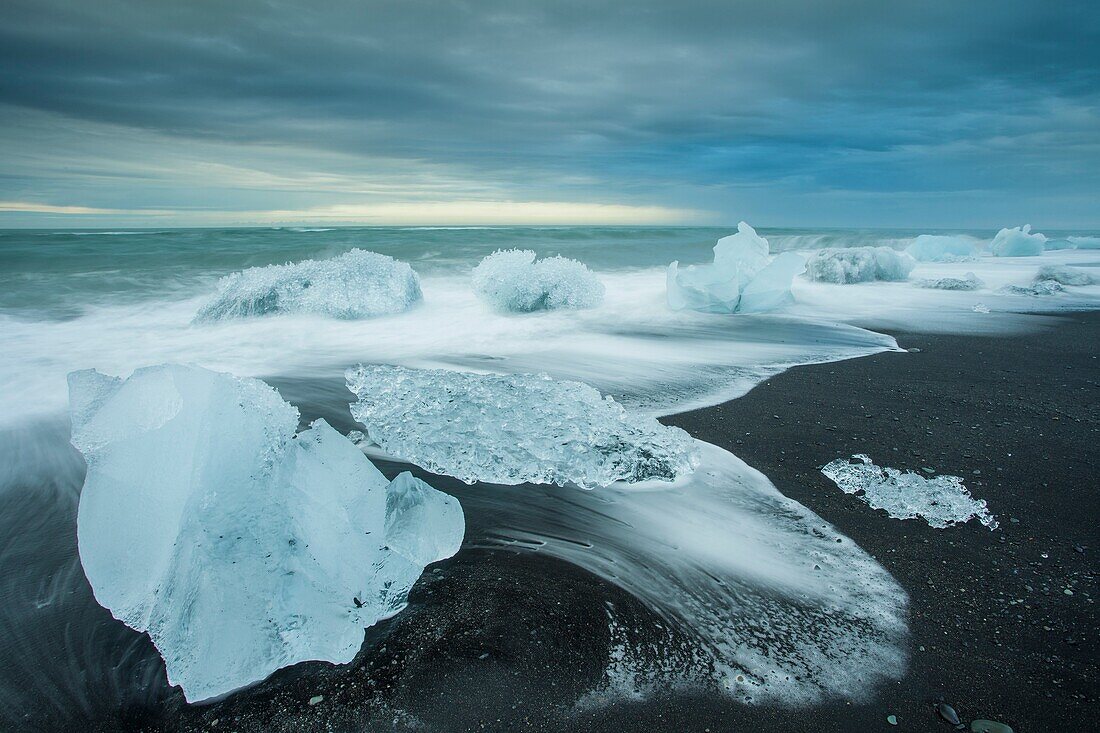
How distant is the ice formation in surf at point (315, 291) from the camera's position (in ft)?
26.6

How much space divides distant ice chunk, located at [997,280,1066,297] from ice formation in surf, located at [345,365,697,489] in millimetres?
10179

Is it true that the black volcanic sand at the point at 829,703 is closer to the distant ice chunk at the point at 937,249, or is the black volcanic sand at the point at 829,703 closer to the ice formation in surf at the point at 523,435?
the ice formation in surf at the point at 523,435

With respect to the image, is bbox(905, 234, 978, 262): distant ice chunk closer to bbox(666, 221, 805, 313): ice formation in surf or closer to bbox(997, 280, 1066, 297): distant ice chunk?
bbox(997, 280, 1066, 297): distant ice chunk

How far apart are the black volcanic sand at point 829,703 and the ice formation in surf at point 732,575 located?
74 mm

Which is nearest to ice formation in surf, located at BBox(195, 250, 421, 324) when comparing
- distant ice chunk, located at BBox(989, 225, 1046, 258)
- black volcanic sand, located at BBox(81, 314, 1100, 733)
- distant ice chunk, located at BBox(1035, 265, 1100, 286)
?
black volcanic sand, located at BBox(81, 314, 1100, 733)

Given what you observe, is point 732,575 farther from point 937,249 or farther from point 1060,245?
point 1060,245

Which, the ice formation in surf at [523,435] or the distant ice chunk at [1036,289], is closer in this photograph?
the ice formation in surf at [523,435]

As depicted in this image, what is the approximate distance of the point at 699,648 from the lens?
2.07 metres

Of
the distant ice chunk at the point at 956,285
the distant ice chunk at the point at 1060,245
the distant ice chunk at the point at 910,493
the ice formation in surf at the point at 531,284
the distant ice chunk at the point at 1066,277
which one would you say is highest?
the distant ice chunk at the point at 1060,245

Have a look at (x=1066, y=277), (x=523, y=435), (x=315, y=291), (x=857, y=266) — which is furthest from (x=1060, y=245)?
(x=523, y=435)

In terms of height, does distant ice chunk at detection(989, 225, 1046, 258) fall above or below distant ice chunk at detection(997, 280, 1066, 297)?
above

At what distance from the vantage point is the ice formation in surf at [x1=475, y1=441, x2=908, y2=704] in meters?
1.97

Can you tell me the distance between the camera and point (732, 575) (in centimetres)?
249

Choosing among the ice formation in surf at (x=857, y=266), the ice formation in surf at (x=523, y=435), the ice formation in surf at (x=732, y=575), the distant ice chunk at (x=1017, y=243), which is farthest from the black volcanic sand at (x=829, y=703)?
the distant ice chunk at (x=1017, y=243)
